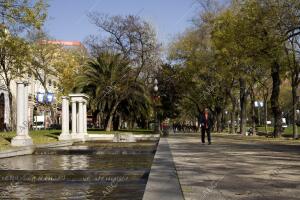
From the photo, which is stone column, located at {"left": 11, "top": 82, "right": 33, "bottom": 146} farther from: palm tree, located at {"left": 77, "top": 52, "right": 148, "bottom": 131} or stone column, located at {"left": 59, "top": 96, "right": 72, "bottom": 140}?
palm tree, located at {"left": 77, "top": 52, "right": 148, "bottom": 131}

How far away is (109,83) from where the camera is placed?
156 ft

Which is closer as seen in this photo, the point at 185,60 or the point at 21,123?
the point at 21,123

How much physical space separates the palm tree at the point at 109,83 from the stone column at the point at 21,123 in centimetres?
2478

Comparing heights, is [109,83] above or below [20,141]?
above

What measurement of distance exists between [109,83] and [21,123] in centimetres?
2648

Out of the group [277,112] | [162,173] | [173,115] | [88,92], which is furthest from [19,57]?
[173,115]

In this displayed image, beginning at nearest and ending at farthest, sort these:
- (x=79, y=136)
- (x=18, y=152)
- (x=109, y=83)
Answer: (x=18, y=152)
(x=79, y=136)
(x=109, y=83)

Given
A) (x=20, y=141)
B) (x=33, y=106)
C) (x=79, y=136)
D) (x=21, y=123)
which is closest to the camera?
(x=20, y=141)

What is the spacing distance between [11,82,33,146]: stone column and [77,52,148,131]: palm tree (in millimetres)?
24784

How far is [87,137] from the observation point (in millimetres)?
34625

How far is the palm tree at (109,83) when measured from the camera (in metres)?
47.0

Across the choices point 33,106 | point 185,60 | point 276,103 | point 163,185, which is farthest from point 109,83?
point 163,185

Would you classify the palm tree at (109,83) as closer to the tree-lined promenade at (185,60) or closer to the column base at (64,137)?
the tree-lined promenade at (185,60)

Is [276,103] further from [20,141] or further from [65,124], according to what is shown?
[20,141]
